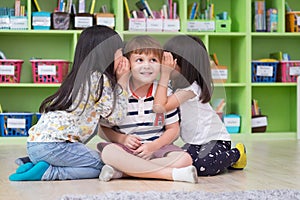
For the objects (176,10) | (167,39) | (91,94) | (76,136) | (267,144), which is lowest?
(267,144)

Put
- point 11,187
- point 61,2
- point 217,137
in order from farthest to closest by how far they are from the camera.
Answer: point 61,2 < point 217,137 < point 11,187

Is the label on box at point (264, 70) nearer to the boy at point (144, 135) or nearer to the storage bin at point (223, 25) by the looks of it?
the storage bin at point (223, 25)

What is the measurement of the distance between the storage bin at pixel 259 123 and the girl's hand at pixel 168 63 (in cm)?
215

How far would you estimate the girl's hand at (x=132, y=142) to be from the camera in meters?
2.08

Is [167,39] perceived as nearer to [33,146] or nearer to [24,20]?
[33,146]

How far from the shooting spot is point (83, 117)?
6.79 ft

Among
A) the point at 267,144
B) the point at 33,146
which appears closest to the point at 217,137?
the point at 33,146

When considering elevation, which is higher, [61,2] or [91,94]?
[61,2]

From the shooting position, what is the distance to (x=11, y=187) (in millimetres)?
1900

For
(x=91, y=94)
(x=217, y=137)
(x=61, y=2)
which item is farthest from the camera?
(x=61, y=2)

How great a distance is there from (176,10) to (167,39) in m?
2.06

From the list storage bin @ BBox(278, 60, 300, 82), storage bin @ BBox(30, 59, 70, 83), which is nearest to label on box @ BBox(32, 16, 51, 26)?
storage bin @ BBox(30, 59, 70, 83)

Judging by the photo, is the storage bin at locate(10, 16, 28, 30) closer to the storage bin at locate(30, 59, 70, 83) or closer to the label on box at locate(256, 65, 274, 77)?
the storage bin at locate(30, 59, 70, 83)

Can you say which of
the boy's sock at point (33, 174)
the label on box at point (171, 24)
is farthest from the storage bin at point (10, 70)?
the boy's sock at point (33, 174)
